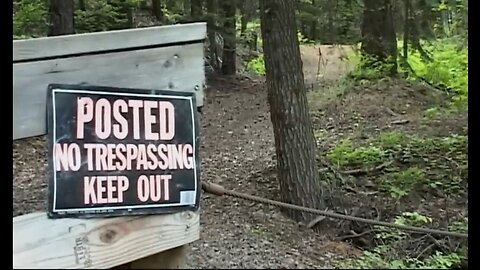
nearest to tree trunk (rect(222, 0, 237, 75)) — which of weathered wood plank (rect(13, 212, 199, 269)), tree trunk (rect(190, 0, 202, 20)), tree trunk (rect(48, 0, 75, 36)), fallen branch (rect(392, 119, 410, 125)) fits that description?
tree trunk (rect(190, 0, 202, 20))

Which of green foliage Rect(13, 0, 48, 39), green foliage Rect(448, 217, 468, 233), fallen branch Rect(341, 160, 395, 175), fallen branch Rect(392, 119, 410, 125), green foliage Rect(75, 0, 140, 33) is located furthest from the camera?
green foliage Rect(75, 0, 140, 33)

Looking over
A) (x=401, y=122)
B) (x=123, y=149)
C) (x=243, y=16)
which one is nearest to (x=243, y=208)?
(x=123, y=149)

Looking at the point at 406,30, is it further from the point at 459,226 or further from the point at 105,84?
the point at 105,84

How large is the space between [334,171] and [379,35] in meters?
5.81

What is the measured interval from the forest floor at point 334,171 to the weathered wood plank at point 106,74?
84cm

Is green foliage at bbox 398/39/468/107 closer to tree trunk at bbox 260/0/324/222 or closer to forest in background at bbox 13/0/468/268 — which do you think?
forest in background at bbox 13/0/468/268

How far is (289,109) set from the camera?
4.98 meters

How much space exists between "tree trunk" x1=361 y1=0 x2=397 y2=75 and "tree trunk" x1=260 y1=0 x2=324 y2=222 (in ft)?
23.0

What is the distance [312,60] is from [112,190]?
13.7 metres

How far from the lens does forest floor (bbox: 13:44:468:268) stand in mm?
3346

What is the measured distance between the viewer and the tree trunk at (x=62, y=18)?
28.4 feet
